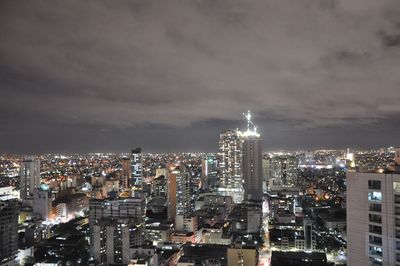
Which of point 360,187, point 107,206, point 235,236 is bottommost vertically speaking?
point 235,236

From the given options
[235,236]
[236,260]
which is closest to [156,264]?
[236,260]

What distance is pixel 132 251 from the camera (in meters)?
14.4

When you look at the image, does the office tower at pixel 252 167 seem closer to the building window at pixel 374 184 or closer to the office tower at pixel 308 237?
the office tower at pixel 308 237

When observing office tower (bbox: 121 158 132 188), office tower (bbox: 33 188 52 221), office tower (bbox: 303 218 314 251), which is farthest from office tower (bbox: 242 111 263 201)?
office tower (bbox: 33 188 52 221)

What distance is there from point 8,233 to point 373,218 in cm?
1361

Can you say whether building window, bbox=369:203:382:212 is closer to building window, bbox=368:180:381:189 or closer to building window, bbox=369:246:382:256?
building window, bbox=368:180:381:189

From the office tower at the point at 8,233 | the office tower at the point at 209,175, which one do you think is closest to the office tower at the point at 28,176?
the office tower at the point at 8,233

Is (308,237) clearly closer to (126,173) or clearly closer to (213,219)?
(213,219)

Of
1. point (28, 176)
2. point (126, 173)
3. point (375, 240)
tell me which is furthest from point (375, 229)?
point (126, 173)

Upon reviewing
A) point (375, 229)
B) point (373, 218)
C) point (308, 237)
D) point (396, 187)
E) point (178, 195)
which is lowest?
point (308, 237)

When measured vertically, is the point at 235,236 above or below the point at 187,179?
below

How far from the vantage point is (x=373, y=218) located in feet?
15.3

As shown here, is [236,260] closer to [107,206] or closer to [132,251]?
[132,251]

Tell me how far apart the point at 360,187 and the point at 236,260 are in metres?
9.49
